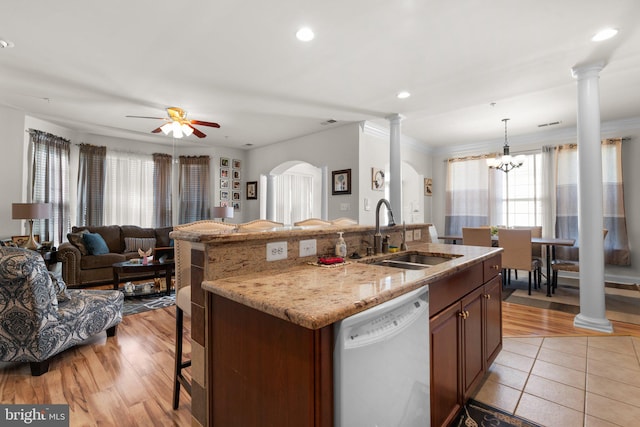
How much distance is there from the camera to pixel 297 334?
918 mm

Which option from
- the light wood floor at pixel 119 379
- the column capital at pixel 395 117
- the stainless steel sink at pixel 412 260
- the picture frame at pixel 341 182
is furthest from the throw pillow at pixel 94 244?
the column capital at pixel 395 117

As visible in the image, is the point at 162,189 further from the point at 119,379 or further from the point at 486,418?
the point at 486,418

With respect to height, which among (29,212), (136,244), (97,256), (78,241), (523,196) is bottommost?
(97,256)

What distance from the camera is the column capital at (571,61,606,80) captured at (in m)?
2.83

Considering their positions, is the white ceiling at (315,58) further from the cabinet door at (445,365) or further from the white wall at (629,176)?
the cabinet door at (445,365)

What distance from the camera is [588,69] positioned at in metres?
2.87

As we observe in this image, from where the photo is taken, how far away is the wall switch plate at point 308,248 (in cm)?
166

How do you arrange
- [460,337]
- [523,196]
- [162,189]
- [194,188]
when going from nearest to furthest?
[460,337] → [523,196] → [162,189] → [194,188]

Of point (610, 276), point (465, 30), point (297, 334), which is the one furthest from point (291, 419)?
point (610, 276)

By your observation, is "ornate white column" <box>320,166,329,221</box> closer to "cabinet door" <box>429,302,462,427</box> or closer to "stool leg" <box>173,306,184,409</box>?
"stool leg" <box>173,306,184,409</box>

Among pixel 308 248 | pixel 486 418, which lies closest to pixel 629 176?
pixel 486 418

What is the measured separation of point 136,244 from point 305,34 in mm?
4542

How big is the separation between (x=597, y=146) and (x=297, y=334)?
3.43 m

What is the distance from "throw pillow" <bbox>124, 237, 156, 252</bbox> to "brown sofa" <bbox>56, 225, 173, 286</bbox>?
17 mm
